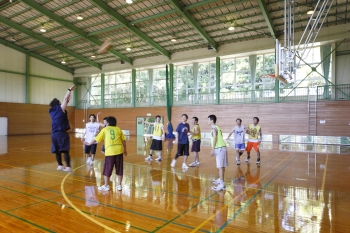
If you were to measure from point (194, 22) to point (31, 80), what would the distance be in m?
→ 18.6

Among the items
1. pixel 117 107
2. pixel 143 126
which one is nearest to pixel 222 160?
pixel 143 126

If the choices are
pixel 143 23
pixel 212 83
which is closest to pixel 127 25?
pixel 143 23

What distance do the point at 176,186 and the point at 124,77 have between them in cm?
2264

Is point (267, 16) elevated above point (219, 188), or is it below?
above

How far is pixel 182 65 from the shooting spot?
75.6ft

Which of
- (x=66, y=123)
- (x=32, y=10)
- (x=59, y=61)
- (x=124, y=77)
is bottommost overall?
(x=66, y=123)

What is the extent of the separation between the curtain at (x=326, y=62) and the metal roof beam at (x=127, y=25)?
1223cm

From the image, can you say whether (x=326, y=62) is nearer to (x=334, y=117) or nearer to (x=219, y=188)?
(x=334, y=117)

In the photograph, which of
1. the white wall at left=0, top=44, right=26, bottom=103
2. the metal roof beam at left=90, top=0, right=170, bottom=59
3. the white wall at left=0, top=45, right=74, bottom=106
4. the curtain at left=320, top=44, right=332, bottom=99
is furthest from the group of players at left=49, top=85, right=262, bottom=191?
the white wall at left=0, top=45, right=74, bottom=106

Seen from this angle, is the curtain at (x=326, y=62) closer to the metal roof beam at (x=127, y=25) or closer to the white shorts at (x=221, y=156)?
the metal roof beam at (x=127, y=25)

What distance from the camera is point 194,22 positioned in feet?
55.5

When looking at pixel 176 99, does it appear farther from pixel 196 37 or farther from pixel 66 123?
pixel 66 123

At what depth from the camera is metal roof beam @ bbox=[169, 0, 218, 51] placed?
15.2 metres

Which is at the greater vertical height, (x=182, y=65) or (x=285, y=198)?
(x=182, y=65)
